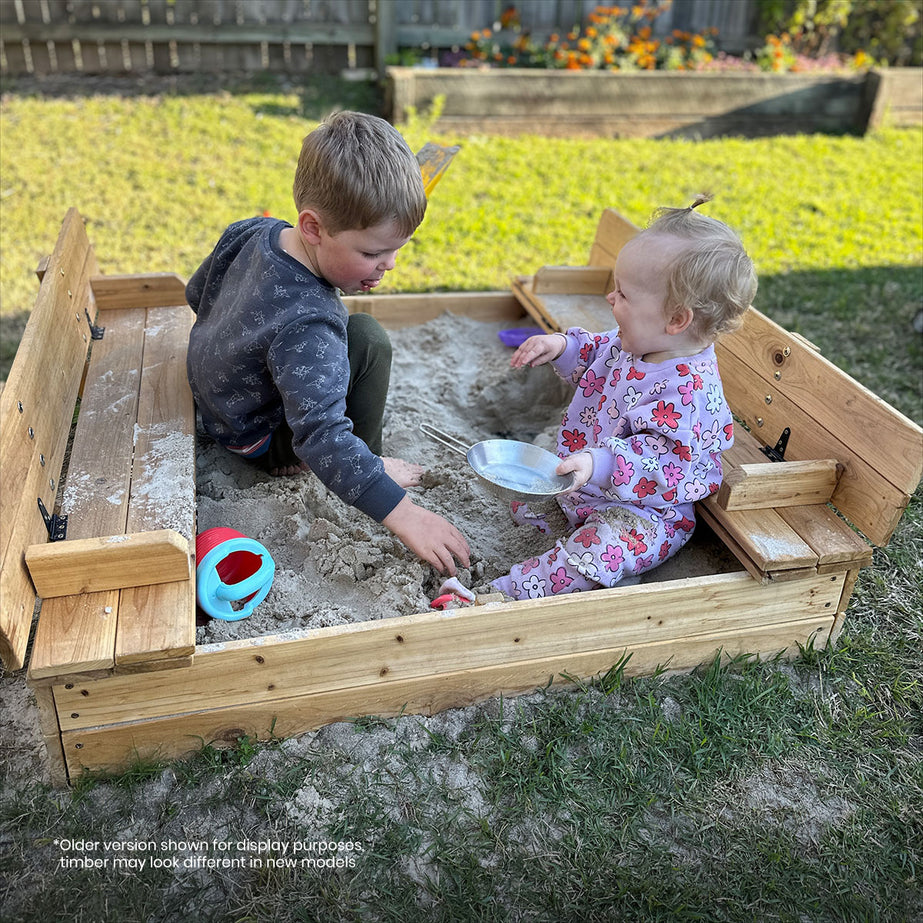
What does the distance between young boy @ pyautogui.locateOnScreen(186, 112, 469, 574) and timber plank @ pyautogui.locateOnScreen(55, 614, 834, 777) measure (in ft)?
1.00

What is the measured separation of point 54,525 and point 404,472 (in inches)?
40.7

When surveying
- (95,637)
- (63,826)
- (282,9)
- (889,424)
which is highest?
(282,9)

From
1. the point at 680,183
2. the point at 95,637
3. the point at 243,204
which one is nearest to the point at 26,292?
the point at 243,204

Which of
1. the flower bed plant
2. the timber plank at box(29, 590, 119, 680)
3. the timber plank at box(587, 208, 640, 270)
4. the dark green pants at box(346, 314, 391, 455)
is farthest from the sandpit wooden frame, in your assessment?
the flower bed plant

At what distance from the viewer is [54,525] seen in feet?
6.40

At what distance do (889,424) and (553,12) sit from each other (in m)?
6.38

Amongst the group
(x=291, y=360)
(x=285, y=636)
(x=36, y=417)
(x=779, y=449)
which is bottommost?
(x=285, y=636)

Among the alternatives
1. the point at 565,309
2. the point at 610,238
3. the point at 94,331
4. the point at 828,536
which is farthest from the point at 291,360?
the point at 610,238

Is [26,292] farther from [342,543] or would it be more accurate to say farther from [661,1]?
[661,1]

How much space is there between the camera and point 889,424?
2061 mm

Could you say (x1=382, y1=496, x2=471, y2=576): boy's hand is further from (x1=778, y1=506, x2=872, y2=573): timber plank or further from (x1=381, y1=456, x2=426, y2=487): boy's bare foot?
(x1=778, y1=506, x2=872, y2=573): timber plank

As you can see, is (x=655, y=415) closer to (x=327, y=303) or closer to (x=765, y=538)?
(x=765, y=538)

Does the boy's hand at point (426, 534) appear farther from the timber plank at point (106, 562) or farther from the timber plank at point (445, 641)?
the timber plank at point (106, 562)

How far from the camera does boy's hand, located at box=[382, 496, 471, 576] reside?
2072mm
